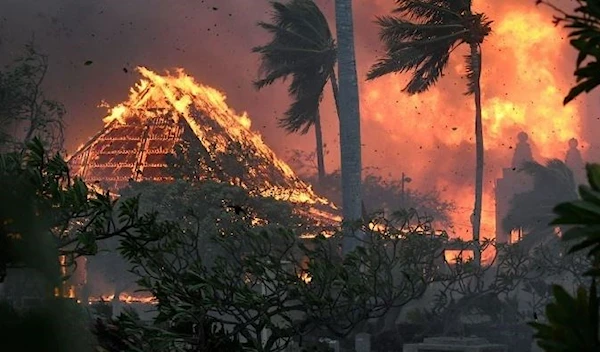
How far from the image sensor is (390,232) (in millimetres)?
20703

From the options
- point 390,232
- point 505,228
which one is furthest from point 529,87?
point 390,232

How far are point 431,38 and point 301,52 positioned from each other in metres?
9.65

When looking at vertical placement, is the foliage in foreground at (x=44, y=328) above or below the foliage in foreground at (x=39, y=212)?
below

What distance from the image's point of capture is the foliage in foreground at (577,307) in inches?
96.9

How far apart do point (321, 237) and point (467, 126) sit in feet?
168

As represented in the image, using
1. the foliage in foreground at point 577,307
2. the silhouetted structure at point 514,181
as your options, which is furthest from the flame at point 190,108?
the foliage in foreground at point 577,307

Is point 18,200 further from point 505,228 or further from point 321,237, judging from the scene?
point 505,228

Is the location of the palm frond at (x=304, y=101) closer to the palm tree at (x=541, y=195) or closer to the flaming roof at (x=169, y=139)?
the flaming roof at (x=169, y=139)

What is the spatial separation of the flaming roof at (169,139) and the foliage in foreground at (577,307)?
36.0 metres

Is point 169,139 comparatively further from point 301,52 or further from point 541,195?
point 541,195

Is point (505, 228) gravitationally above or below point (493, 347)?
above

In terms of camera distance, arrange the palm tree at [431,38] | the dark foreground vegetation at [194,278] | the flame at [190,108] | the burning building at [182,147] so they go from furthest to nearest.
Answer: the flame at [190,108]
the burning building at [182,147]
the palm tree at [431,38]
the dark foreground vegetation at [194,278]

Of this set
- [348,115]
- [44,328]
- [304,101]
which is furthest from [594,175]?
[304,101]

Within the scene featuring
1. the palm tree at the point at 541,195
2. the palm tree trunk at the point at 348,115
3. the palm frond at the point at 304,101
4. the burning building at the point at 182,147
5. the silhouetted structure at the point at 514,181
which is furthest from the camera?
the silhouetted structure at the point at 514,181
